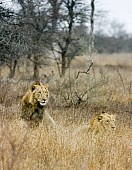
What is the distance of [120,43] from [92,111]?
62.8m

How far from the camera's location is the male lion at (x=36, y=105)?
935cm

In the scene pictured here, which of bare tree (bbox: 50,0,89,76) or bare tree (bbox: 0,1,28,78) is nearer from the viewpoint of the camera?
bare tree (bbox: 0,1,28,78)

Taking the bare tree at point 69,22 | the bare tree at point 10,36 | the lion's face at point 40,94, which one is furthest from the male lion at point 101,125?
the bare tree at point 69,22

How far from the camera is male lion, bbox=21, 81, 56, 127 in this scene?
9.35 metres

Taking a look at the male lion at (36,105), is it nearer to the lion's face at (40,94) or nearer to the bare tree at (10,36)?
the lion's face at (40,94)

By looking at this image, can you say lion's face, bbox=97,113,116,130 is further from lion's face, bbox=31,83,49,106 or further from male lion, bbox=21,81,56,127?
lion's face, bbox=31,83,49,106

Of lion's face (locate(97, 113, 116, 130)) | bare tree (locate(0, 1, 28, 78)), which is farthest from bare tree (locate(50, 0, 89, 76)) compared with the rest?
lion's face (locate(97, 113, 116, 130))

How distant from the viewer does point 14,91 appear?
1583cm

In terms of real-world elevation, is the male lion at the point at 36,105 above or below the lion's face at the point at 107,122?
above

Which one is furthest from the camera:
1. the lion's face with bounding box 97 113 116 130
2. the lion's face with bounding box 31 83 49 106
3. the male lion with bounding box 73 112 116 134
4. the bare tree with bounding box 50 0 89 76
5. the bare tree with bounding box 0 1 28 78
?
the bare tree with bounding box 50 0 89 76

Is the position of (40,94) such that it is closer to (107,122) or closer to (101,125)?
(101,125)

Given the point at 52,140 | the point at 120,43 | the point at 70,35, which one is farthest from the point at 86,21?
the point at 120,43

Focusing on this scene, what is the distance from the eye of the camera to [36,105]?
951 centimetres

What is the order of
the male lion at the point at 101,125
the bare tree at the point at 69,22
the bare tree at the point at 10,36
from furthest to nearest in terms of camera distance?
the bare tree at the point at 69,22 → the bare tree at the point at 10,36 → the male lion at the point at 101,125
